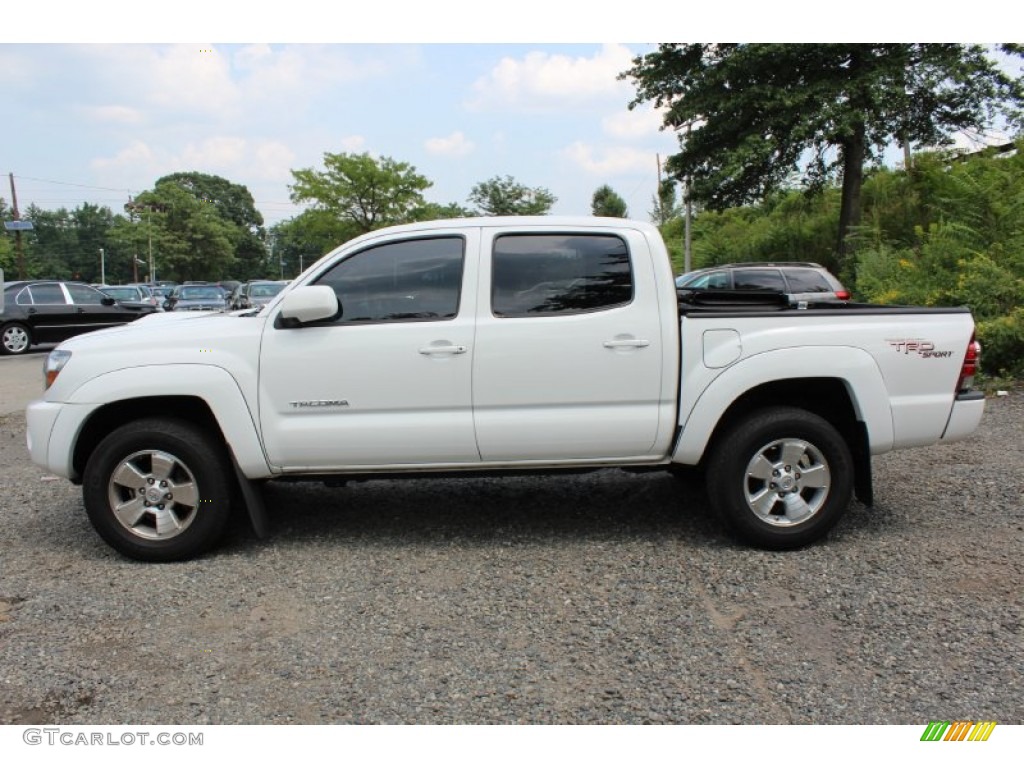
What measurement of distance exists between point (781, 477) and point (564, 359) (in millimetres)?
1351

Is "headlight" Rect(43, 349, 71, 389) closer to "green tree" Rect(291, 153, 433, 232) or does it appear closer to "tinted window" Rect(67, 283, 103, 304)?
"tinted window" Rect(67, 283, 103, 304)

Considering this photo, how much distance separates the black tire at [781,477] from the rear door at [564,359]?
475mm

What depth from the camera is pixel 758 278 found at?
13070 millimetres

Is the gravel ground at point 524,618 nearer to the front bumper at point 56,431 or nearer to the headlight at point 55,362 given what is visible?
the front bumper at point 56,431

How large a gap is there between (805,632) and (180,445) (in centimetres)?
323

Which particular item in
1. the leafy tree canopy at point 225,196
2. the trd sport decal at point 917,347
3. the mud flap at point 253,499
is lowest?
the mud flap at point 253,499

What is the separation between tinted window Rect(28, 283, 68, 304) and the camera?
17.7m

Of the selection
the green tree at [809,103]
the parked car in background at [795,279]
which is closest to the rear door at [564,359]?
the parked car in background at [795,279]

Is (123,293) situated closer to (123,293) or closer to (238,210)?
(123,293)

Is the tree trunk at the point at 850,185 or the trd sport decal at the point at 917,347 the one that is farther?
the tree trunk at the point at 850,185

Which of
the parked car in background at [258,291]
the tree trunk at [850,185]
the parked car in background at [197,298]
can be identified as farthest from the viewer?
the parked car in background at [197,298]

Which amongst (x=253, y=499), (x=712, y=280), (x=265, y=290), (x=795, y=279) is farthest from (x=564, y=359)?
(x=265, y=290)

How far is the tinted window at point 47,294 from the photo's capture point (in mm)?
17703
